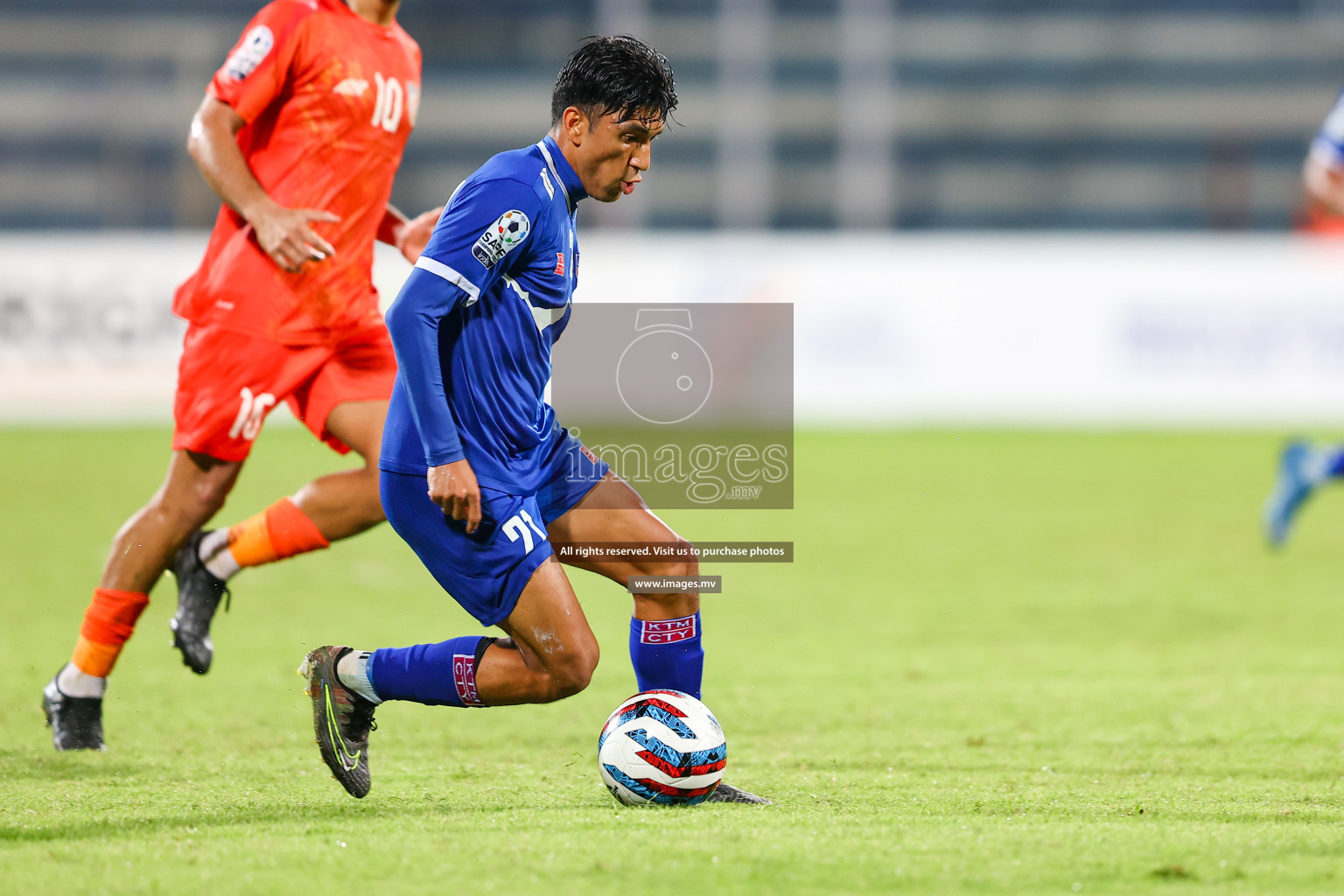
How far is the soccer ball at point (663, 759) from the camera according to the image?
3656mm

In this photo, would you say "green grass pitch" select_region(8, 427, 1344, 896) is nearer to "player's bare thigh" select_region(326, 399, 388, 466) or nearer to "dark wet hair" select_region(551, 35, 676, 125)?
"player's bare thigh" select_region(326, 399, 388, 466)

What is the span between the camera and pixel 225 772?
13.4 feet

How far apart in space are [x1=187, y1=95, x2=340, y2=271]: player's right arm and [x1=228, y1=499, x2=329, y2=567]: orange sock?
895 mm

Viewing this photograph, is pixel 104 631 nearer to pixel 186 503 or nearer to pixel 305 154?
pixel 186 503

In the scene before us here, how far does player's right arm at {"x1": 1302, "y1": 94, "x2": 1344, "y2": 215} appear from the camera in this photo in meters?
8.23

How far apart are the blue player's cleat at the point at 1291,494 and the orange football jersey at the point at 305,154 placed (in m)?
6.00

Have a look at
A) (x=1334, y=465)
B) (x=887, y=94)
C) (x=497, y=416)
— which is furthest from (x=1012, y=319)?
(x=497, y=416)

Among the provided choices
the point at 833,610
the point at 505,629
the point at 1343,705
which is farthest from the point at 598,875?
the point at 833,610

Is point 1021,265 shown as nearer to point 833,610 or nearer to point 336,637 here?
point 833,610

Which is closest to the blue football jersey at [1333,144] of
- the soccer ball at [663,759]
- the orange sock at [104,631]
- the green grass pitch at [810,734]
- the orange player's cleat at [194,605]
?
the green grass pitch at [810,734]

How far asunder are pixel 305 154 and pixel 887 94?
13.8 meters

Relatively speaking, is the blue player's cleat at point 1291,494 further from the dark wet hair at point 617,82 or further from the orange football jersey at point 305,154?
the dark wet hair at point 617,82

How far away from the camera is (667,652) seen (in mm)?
3900

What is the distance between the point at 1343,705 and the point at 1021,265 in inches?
404
